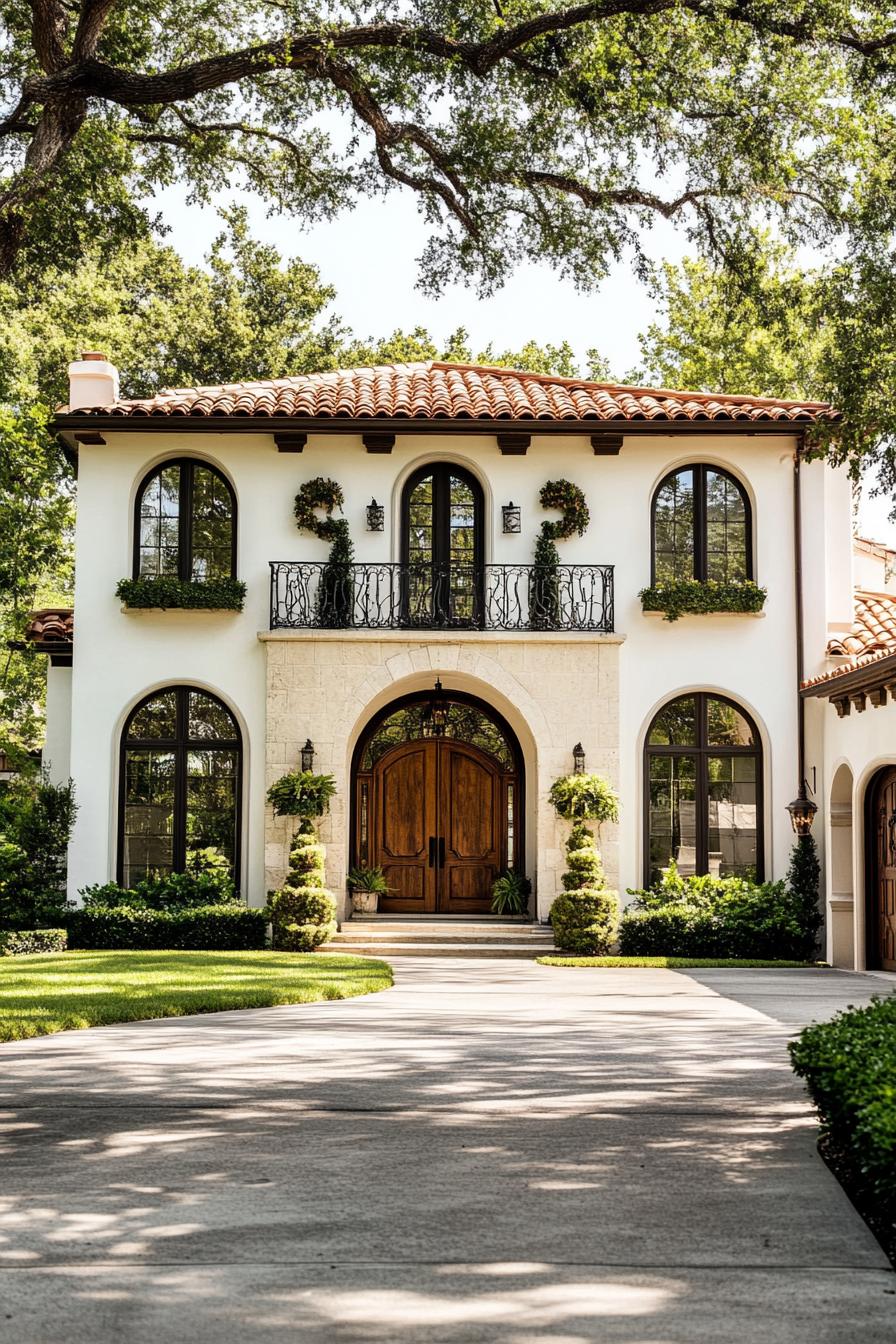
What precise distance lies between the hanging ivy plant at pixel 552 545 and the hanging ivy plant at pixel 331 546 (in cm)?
239

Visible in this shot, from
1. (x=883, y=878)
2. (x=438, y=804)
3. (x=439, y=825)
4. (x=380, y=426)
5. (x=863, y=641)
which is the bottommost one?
(x=883, y=878)

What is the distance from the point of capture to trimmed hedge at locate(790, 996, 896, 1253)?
4594 mm

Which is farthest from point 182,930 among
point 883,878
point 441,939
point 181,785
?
point 883,878

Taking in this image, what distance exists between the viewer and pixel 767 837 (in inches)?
704

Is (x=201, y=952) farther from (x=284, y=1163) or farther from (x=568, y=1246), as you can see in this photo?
(x=568, y=1246)

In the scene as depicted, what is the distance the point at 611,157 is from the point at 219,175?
5538 mm

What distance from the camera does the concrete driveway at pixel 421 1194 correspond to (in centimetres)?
416

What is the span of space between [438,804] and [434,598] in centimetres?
315

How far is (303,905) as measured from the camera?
16.6 meters

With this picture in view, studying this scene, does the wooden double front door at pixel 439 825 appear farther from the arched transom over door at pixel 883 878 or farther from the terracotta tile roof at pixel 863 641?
the arched transom over door at pixel 883 878

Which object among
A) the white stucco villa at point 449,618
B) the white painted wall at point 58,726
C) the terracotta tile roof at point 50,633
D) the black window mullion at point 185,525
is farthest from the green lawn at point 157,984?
the black window mullion at point 185,525

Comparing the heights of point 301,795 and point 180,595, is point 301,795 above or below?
below

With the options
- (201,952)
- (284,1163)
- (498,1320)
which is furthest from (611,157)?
(498,1320)

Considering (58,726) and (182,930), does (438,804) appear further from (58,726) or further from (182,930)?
(58,726)
